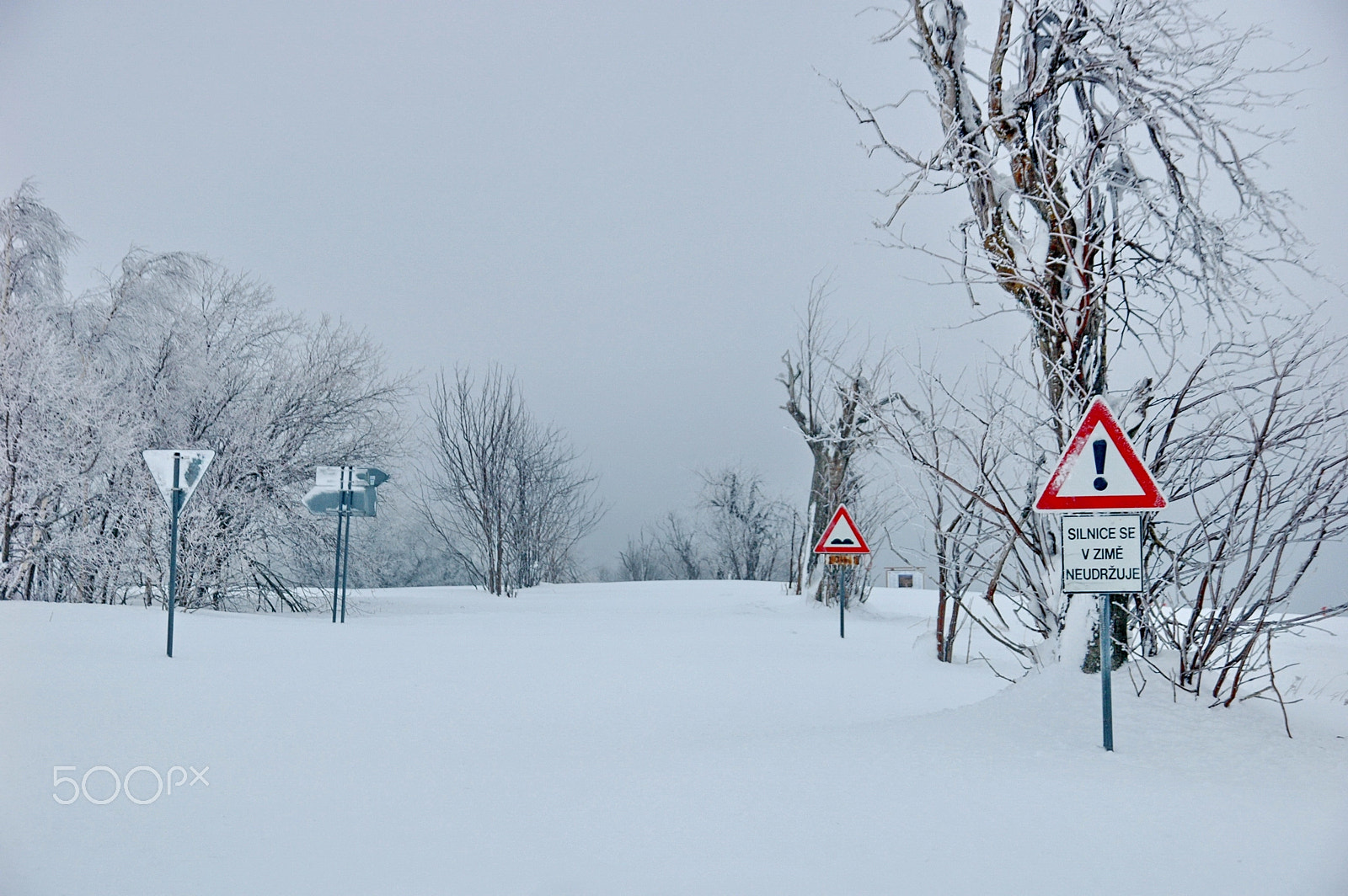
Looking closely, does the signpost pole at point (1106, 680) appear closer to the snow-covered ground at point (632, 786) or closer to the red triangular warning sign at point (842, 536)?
the snow-covered ground at point (632, 786)

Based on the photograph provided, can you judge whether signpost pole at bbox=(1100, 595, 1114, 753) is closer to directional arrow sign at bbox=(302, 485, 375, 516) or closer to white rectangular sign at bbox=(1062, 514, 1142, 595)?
white rectangular sign at bbox=(1062, 514, 1142, 595)

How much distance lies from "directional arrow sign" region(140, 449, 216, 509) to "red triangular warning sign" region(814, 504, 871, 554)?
323 inches

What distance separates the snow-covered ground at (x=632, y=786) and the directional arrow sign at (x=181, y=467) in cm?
153

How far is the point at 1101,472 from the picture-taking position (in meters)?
4.75

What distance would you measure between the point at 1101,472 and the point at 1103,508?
0.61 feet

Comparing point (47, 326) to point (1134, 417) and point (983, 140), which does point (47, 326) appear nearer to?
point (983, 140)

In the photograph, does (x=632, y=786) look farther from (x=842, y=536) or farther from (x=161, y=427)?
(x=161, y=427)

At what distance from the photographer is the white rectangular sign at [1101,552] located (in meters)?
4.70

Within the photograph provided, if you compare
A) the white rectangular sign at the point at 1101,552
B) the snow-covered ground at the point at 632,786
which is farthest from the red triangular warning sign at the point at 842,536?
the white rectangular sign at the point at 1101,552

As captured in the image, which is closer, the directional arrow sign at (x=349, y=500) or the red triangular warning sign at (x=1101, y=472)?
the red triangular warning sign at (x=1101, y=472)

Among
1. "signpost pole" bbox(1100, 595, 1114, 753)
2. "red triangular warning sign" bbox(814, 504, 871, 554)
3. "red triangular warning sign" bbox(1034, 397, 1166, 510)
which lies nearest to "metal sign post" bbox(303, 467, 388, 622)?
"red triangular warning sign" bbox(814, 504, 871, 554)

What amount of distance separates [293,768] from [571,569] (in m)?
36.8

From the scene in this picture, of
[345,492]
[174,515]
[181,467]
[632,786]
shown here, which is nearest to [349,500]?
[345,492]

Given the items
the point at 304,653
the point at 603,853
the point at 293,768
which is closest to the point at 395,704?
the point at 293,768
